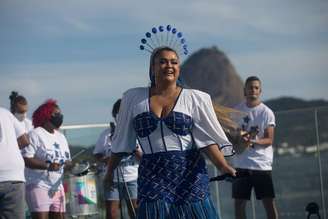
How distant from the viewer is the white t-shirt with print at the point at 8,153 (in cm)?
774

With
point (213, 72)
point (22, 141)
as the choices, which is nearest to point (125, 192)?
point (22, 141)

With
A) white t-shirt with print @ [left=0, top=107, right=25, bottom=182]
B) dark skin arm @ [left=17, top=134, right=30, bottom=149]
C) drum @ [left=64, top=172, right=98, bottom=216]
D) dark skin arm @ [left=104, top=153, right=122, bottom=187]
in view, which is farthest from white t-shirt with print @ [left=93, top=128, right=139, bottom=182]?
dark skin arm @ [left=104, top=153, right=122, bottom=187]

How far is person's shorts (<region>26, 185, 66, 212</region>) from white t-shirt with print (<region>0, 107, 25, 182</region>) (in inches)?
58.5

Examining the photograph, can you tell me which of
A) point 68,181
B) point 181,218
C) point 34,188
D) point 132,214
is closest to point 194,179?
point 181,218

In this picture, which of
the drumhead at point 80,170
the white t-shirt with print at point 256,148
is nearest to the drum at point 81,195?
the drumhead at point 80,170

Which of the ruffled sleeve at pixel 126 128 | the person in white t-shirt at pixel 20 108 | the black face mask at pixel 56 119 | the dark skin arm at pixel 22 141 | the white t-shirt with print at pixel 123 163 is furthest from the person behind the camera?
the person in white t-shirt at pixel 20 108

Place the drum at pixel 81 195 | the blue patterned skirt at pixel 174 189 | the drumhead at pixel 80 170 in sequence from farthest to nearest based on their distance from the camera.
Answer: the drum at pixel 81 195, the drumhead at pixel 80 170, the blue patterned skirt at pixel 174 189

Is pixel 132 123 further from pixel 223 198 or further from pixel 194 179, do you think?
pixel 223 198

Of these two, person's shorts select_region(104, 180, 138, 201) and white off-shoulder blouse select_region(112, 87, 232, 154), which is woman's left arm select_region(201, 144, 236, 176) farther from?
person's shorts select_region(104, 180, 138, 201)

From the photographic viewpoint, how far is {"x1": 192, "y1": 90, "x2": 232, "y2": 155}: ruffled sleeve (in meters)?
6.10

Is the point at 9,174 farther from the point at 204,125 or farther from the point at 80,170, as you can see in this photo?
the point at 80,170

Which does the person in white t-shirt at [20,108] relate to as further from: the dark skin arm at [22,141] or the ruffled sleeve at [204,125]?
the ruffled sleeve at [204,125]

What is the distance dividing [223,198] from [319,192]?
4.99ft

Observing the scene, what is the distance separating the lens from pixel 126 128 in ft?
20.6
